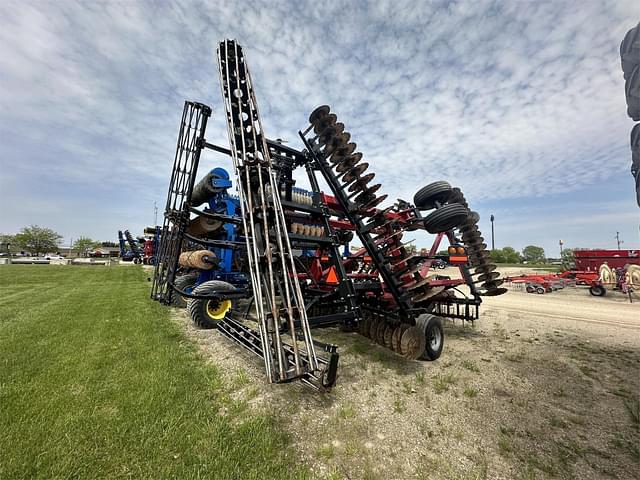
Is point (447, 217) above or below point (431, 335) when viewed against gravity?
above

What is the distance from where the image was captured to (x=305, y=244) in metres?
5.04

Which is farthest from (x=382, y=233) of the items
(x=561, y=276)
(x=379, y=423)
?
(x=561, y=276)

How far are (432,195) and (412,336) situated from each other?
3295 mm

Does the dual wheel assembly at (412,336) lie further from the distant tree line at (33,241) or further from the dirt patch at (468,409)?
the distant tree line at (33,241)

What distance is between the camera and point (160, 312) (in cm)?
873

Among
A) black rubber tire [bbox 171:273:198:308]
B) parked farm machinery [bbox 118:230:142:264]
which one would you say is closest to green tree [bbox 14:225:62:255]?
parked farm machinery [bbox 118:230:142:264]

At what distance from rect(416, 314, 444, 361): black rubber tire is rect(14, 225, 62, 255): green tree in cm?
11603

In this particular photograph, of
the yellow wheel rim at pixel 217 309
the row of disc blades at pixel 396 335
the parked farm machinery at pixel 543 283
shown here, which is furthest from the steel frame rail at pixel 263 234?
the parked farm machinery at pixel 543 283

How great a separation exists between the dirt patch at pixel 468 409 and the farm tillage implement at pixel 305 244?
0.47 metres

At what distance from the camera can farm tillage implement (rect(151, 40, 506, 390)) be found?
139 inches

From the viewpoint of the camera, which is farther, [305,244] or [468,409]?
[305,244]

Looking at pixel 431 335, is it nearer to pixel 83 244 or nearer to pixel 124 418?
pixel 124 418

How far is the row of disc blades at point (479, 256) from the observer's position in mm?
7344

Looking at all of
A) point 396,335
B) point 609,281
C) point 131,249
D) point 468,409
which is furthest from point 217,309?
point 131,249
